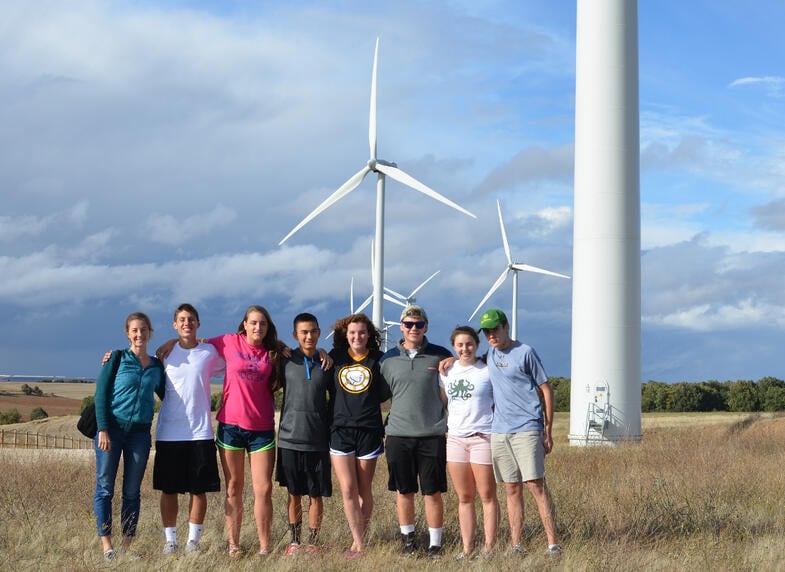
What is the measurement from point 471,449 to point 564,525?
2.48 meters

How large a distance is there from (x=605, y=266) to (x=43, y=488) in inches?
672

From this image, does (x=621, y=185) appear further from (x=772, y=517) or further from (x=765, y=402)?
(x=765, y=402)

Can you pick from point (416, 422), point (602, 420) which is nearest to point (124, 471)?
point (416, 422)

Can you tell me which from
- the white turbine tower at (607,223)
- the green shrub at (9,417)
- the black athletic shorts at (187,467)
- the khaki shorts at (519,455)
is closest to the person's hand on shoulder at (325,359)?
the black athletic shorts at (187,467)

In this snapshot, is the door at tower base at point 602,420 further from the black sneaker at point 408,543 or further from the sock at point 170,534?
the sock at point 170,534

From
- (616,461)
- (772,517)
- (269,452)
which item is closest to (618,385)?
(616,461)

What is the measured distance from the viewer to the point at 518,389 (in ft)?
28.8

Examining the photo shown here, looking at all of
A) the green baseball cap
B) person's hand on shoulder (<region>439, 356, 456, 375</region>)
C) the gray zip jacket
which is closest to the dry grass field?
the gray zip jacket

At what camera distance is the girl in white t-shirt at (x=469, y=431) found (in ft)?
29.1

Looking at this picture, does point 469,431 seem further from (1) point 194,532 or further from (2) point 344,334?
(1) point 194,532

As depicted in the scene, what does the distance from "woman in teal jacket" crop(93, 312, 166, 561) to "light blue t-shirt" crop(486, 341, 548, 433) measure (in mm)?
3066

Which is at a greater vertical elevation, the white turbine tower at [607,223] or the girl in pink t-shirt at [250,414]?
the white turbine tower at [607,223]

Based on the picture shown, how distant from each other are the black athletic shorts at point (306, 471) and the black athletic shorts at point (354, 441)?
169 millimetres

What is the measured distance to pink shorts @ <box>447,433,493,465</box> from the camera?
8922 mm
